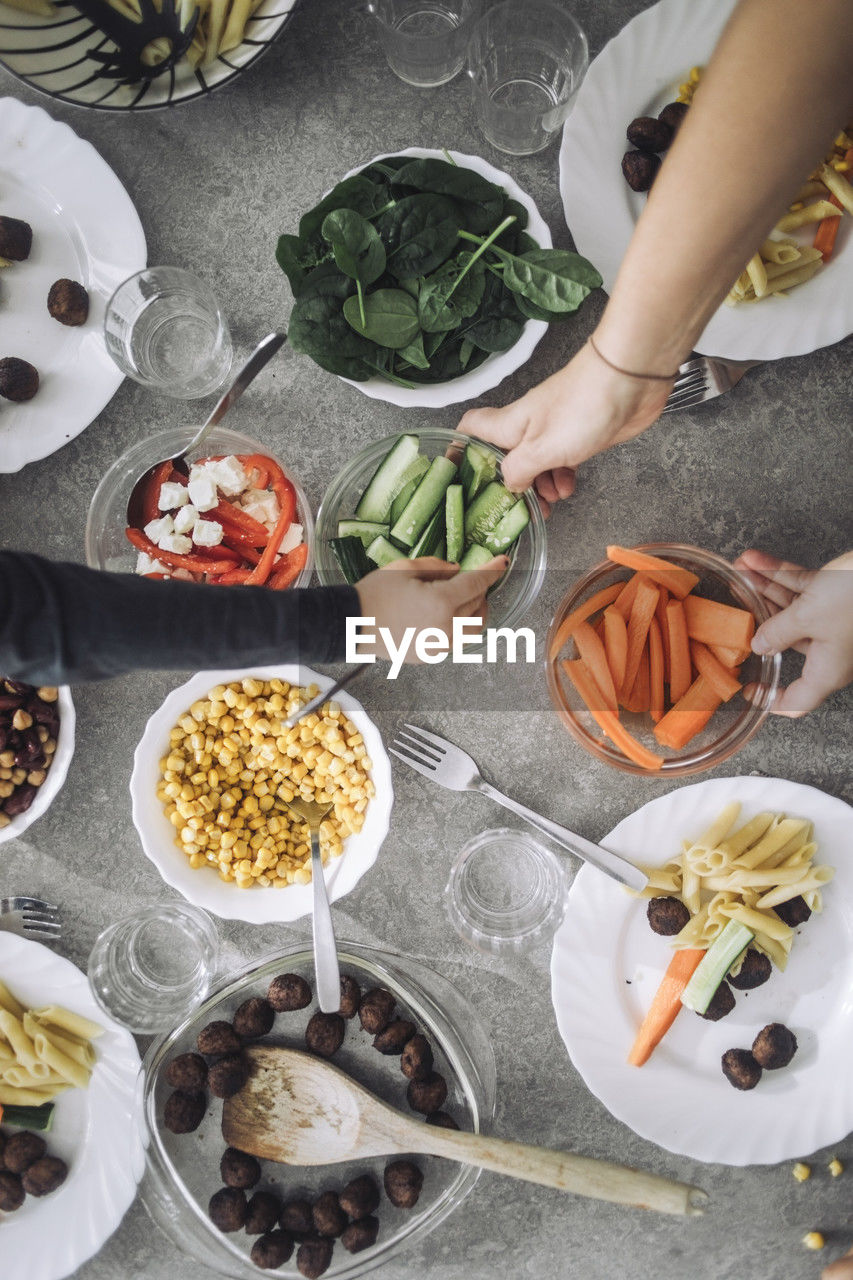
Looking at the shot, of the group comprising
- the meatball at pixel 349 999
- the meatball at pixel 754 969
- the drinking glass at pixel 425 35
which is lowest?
the meatball at pixel 349 999

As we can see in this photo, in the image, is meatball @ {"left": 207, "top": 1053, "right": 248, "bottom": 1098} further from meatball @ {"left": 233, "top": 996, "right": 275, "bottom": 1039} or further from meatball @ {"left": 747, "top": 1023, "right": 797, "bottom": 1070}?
meatball @ {"left": 747, "top": 1023, "right": 797, "bottom": 1070}

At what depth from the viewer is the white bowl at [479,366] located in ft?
5.93

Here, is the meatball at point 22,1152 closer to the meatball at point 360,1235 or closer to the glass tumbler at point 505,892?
the meatball at point 360,1235

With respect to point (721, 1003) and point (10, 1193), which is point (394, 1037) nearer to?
point (721, 1003)

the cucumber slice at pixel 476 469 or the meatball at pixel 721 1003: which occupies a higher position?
the cucumber slice at pixel 476 469

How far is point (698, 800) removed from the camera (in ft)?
6.26

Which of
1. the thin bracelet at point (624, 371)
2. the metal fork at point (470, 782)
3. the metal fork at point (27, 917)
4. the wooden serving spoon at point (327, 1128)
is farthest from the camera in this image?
the metal fork at point (27, 917)

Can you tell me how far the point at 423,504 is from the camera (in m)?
1.80

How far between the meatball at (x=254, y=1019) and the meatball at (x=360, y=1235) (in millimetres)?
399

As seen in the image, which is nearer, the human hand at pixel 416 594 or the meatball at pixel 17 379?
the human hand at pixel 416 594

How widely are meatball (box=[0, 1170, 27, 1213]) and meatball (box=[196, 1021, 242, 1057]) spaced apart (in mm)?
565

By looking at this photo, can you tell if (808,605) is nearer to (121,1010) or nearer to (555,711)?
(555,711)

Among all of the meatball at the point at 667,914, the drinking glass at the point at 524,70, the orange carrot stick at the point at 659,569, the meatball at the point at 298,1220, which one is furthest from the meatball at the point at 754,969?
the drinking glass at the point at 524,70

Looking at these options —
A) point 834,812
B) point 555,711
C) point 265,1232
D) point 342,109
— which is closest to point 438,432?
point 555,711
